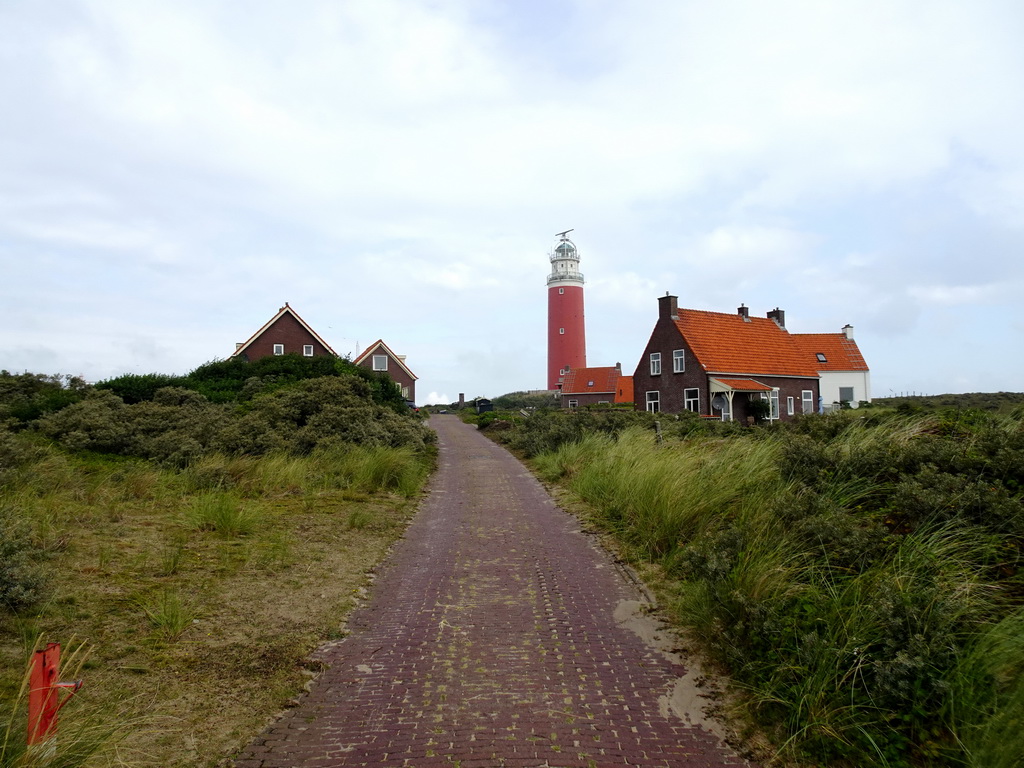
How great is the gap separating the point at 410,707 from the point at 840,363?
46392 millimetres

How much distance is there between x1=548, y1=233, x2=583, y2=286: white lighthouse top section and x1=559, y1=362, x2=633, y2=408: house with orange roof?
306 inches

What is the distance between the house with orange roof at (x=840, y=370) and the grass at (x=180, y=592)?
39.1 metres

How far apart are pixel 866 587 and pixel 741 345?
1280 inches

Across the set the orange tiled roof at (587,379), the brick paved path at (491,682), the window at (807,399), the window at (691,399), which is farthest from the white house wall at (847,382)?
the brick paved path at (491,682)

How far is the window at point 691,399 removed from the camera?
32.4 metres

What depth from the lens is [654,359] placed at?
35.5 metres

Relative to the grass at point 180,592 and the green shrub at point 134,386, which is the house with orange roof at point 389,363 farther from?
the grass at point 180,592

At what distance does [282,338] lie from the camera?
40.9 m

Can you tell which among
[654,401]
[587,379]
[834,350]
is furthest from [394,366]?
[834,350]

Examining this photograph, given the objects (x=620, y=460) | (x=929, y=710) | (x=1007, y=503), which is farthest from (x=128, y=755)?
(x=620, y=460)

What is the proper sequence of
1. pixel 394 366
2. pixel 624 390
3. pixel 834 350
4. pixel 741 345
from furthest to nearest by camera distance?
pixel 394 366 → pixel 624 390 → pixel 834 350 → pixel 741 345

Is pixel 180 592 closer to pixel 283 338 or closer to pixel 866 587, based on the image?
pixel 866 587

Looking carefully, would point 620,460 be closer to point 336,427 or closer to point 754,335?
point 336,427

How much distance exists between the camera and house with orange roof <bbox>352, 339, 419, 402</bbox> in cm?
5331
